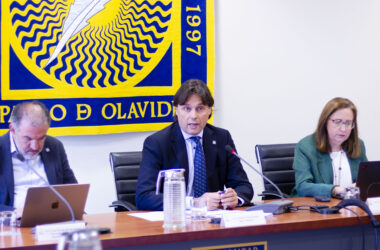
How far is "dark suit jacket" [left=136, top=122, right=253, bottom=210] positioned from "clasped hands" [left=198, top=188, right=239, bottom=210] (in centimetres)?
14

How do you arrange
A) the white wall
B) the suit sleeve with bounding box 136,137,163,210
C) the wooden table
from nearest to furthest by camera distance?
the wooden table → the suit sleeve with bounding box 136,137,163,210 → the white wall

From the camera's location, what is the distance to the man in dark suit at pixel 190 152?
2.96 m

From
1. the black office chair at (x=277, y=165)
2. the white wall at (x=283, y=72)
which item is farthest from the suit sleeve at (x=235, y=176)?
the white wall at (x=283, y=72)

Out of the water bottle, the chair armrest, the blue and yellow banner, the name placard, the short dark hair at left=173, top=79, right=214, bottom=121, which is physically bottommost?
the chair armrest

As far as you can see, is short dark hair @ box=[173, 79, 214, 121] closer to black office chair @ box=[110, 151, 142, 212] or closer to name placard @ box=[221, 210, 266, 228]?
black office chair @ box=[110, 151, 142, 212]

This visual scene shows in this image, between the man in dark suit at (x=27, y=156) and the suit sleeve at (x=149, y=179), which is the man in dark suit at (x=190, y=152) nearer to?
the suit sleeve at (x=149, y=179)

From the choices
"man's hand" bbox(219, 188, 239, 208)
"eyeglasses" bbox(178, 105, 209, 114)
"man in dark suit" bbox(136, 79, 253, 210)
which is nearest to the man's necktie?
"man in dark suit" bbox(136, 79, 253, 210)

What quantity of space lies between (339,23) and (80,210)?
3.15 meters

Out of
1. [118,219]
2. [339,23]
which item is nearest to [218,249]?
[118,219]

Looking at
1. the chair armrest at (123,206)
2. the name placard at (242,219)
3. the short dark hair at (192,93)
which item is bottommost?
the chair armrest at (123,206)

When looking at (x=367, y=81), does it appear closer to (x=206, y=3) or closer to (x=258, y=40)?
(x=258, y=40)

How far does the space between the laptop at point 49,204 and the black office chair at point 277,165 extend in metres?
1.59

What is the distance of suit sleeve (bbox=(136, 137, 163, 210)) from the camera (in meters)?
2.81

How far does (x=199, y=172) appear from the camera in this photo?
306 centimetres
